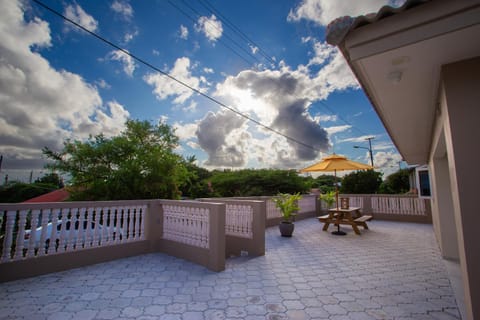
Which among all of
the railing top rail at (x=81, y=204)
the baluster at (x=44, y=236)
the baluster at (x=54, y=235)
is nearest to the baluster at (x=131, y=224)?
the railing top rail at (x=81, y=204)

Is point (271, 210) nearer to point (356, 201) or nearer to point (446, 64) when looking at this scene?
point (356, 201)

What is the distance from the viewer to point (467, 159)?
1801 mm

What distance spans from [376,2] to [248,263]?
4.28 m

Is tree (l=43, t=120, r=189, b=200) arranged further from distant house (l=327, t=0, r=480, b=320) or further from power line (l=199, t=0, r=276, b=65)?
distant house (l=327, t=0, r=480, b=320)

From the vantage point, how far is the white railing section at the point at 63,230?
3441 mm

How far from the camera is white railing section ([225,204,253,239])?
492cm

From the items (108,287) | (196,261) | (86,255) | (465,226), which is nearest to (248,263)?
(196,261)

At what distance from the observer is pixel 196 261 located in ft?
13.4

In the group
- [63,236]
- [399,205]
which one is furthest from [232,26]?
[399,205]

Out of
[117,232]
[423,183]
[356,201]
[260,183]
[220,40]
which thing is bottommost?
[117,232]

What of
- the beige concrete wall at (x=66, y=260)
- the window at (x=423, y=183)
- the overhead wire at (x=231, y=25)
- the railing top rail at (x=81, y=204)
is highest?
the overhead wire at (x=231, y=25)

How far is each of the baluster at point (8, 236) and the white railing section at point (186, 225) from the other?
2372 mm

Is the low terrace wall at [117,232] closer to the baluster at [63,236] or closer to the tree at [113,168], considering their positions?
the baluster at [63,236]

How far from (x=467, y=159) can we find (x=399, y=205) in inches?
373
